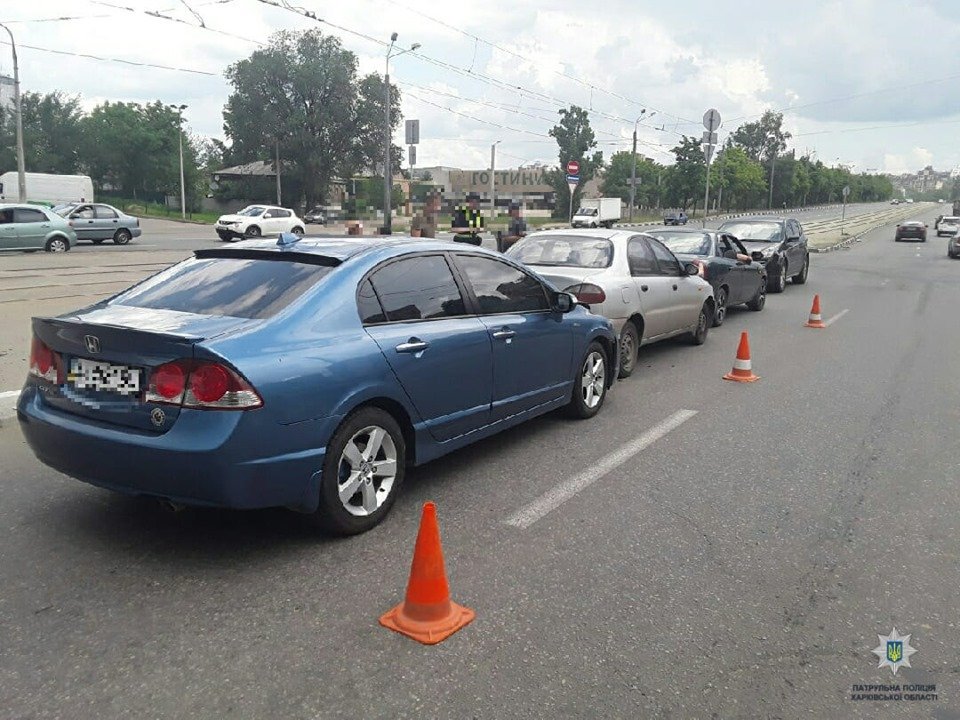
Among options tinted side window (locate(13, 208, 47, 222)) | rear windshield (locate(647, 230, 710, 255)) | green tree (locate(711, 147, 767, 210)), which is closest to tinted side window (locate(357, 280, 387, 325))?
rear windshield (locate(647, 230, 710, 255))

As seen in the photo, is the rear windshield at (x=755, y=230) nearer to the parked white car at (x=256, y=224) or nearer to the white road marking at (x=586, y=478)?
the white road marking at (x=586, y=478)

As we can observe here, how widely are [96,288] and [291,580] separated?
495 inches

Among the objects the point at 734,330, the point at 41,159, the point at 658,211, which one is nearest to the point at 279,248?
the point at 734,330

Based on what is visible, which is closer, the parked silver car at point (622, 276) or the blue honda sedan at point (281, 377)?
the blue honda sedan at point (281, 377)

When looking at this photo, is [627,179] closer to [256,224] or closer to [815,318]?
[256,224]

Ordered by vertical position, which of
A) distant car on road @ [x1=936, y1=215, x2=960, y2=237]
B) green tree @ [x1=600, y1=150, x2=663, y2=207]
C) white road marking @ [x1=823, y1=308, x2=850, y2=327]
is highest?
green tree @ [x1=600, y1=150, x2=663, y2=207]

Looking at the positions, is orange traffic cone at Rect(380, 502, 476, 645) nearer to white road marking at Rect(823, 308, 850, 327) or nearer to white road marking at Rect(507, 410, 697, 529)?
white road marking at Rect(507, 410, 697, 529)

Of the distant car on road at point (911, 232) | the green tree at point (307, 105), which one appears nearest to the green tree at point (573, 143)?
the green tree at point (307, 105)

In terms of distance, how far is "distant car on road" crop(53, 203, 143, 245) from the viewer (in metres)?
28.6

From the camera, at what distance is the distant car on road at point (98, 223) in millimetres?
28594

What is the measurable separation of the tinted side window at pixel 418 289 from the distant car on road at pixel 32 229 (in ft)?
74.1

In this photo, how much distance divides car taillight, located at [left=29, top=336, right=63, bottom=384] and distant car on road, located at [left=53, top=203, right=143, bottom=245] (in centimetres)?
2678

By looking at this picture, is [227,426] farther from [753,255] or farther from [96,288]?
[753,255]

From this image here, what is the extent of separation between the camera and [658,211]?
87.7 metres
